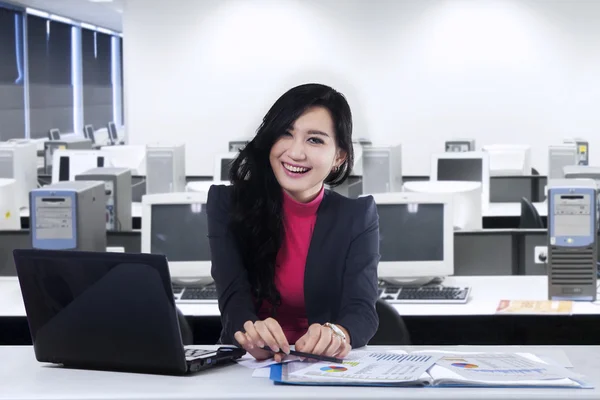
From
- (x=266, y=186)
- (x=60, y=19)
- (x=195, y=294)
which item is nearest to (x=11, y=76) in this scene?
(x=60, y=19)

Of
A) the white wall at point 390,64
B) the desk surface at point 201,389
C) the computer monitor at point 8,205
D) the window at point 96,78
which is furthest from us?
the window at point 96,78

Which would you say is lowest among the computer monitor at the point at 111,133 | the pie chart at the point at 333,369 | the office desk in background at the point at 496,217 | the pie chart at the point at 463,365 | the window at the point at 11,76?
the office desk in background at the point at 496,217

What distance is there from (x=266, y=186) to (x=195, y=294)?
6.36 ft

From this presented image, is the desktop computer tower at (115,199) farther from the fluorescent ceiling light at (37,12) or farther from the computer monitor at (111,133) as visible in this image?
the computer monitor at (111,133)

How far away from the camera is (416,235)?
4070mm

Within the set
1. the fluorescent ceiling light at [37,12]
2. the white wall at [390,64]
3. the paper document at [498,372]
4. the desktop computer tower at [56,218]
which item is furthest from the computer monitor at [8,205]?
the fluorescent ceiling light at [37,12]

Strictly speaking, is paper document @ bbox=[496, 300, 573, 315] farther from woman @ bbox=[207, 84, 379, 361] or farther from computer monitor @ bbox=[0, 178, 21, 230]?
computer monitor @ bbox=[0, 178, 21, 230]

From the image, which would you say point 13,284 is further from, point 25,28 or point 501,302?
point 25,28

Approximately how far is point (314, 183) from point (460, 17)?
8.66 m

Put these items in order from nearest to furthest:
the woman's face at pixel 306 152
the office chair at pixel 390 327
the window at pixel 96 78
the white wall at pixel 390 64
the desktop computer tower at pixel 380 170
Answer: the woman's face at pixel 306 152, the office chair at pixel 390 327, the desktop computer tower at pixel 380 170, the white wall at pixel 390 64, the window at pixel 96 78

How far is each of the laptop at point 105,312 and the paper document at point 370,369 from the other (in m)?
0.18

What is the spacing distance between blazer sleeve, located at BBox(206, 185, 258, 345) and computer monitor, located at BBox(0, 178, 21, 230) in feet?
11.4

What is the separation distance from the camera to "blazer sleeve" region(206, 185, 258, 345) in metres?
2.03

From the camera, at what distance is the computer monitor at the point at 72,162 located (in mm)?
7395
